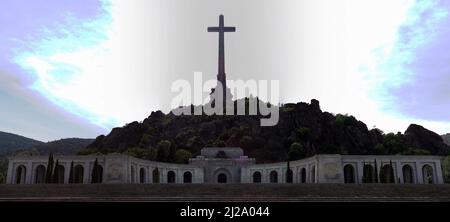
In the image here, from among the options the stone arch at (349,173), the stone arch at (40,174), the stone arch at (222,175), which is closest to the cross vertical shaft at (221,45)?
the stone arch at (222,175)

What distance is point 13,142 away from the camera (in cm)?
12538

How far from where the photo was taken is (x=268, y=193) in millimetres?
27750

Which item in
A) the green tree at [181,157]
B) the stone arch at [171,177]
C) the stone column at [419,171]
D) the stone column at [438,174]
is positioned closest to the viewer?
the stone column at [438,174]

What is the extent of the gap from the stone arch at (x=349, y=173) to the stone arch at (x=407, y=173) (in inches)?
190

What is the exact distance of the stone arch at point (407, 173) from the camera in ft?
134

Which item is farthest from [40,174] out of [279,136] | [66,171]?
[279,136]

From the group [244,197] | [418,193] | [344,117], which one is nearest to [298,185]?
[244,197]

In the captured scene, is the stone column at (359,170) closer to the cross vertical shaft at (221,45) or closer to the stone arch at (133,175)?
the stone arch at (133,175)

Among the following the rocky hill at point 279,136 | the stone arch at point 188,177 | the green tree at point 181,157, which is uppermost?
the rocky hill at point 279,136

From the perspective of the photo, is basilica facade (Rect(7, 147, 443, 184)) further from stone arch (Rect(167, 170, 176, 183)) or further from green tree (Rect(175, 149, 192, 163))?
green tree (Rect(175, 149, 192, 163))

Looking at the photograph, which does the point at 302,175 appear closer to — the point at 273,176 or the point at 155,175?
the point at 273,176

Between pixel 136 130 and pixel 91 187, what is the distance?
53.0 m

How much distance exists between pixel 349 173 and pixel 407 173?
5.61 m
